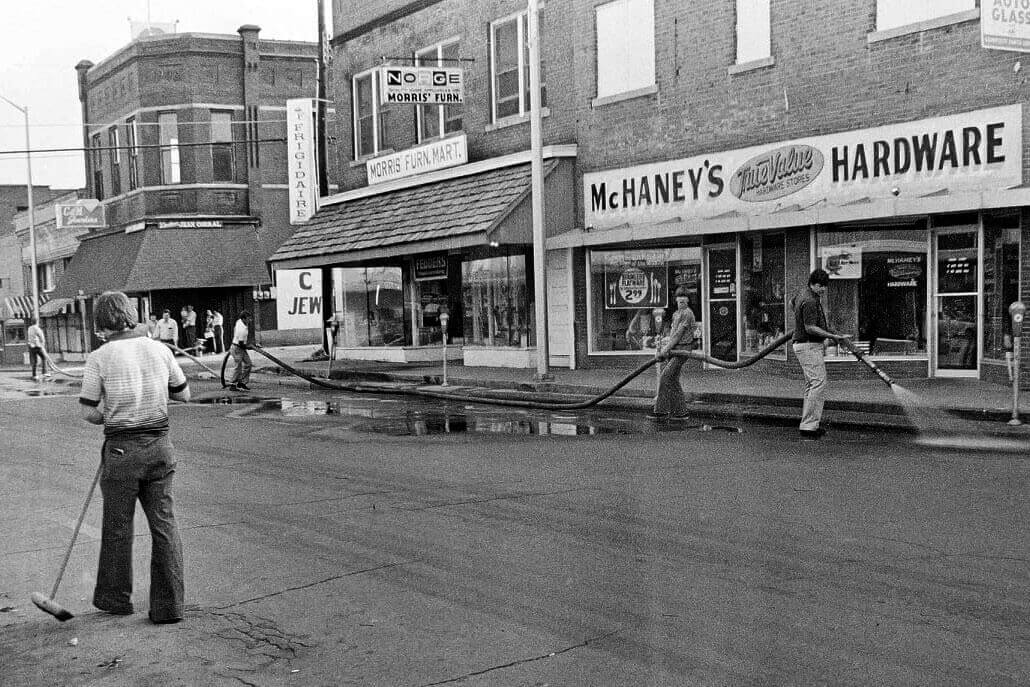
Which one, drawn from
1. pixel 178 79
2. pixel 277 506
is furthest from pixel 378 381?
pixel 178 79

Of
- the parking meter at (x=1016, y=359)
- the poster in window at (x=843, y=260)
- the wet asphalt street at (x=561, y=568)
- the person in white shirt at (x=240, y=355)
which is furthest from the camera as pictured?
the person in white shirt at (x=240, y=355)

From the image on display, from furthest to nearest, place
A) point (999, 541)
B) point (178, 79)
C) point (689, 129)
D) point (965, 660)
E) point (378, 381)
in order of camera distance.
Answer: point (178, 79)
point (378, 381)
point (689, 129)
point (999, 541)
point (965, 660)

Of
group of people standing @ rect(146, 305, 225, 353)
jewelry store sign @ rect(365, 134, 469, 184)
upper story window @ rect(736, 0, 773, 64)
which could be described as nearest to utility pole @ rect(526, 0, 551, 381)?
upper story window @ rect(736, 0, 773, 64)

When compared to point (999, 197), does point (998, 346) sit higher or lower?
lower

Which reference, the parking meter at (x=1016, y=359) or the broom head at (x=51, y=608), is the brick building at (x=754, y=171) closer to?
the parking meter at (x=1016, y=359)

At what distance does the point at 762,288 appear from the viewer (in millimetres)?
19484

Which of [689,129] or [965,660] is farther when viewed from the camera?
[689,129]

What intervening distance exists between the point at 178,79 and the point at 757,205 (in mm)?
26917

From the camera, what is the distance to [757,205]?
19.0 metres

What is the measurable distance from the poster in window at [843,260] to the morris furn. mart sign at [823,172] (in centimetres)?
80

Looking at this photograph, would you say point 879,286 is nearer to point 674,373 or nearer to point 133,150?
point 674,373

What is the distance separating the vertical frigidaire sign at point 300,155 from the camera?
32938 millimetres

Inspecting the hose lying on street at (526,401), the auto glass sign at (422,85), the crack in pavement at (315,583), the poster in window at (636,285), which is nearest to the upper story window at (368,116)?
the auto glass sign at (422,85)

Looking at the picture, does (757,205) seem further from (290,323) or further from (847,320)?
(290,323)
